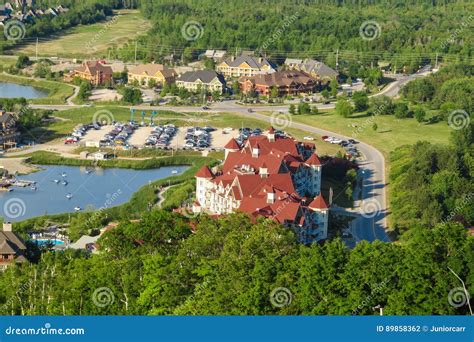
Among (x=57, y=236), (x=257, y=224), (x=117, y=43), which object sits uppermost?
(x=257, y=224)

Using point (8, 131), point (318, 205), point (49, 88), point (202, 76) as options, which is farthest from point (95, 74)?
point (318, 205)

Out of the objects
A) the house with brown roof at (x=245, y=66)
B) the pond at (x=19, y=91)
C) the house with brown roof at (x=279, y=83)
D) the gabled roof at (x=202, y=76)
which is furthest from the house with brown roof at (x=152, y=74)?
the pond at (x=19, y=91)

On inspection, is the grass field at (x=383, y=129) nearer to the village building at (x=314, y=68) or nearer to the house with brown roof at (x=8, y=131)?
the village building at (x=314, y=68)

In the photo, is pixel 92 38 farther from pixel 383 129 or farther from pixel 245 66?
pixel 383 129

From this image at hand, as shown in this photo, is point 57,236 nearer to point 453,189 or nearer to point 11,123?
point 453,189

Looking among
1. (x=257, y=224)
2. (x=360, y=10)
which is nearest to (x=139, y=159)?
(x=257, y=224)

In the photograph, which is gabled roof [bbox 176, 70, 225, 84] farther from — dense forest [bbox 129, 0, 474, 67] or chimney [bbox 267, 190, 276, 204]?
chimney [bbox 267, 190, 276, 204]

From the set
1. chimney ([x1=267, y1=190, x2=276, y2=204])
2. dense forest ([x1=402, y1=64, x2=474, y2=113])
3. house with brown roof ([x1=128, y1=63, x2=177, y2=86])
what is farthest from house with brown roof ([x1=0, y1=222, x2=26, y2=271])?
house with brown roof ([x1=128, y1=63, x2=177, y2=86])
